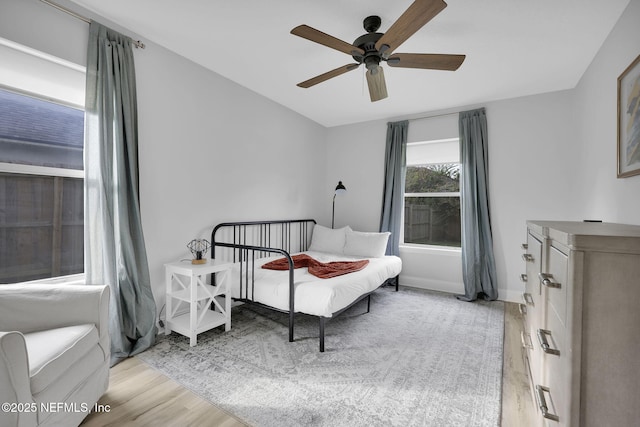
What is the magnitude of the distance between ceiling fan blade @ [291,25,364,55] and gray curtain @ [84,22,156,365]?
4.69 ft

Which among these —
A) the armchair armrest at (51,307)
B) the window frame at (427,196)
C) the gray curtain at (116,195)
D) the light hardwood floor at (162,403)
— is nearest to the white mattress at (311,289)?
the gray curtain at (116,195)

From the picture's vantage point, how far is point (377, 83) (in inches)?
90.8

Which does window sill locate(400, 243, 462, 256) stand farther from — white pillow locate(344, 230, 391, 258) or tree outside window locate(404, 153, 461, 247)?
white pillow locate(344, 230, 391, 258)

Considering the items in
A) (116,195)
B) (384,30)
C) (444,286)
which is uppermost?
(384,30)

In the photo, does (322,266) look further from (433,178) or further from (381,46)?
(433,178)

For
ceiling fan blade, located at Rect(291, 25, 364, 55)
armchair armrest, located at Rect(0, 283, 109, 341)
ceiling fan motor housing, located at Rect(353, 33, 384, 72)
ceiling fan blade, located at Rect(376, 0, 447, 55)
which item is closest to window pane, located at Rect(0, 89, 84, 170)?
armchair armrest, located at Rect(0, 283, 109, 341)

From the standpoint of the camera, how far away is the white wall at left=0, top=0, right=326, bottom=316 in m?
1.96

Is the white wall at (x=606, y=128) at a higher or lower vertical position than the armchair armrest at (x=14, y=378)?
higher

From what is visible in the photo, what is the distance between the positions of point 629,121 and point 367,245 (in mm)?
2633

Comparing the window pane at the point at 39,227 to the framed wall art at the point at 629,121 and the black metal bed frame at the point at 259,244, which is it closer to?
the black metal bed frame at the point at 259,244

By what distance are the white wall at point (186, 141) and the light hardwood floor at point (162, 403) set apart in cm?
78

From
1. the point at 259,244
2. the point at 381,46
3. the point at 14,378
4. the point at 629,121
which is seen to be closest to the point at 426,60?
the point at 381,46

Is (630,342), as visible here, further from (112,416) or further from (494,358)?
(112,416)

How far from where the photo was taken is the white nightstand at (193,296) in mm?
2287
